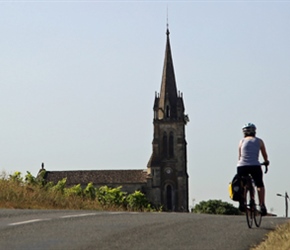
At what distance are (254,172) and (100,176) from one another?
14894 centimetres

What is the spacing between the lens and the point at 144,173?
16188cm

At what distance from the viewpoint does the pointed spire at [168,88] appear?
506ft

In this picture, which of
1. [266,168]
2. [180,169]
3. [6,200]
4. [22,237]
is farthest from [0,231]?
[180,169]

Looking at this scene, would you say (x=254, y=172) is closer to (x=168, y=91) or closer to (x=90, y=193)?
(x=90, y=193)

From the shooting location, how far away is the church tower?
154750 mm

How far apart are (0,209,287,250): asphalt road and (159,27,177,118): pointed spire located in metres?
137

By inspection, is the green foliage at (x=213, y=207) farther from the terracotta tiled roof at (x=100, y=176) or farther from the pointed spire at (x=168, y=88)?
the terracotta tiled roof at (x=100, y=176)

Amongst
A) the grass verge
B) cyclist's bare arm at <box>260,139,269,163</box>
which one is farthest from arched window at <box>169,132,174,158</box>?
the grass verge

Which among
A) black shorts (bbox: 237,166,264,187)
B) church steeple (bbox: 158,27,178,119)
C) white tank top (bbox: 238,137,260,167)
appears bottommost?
black shorts (bbox: 237,166,264,187)

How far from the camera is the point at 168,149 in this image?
6206 inches

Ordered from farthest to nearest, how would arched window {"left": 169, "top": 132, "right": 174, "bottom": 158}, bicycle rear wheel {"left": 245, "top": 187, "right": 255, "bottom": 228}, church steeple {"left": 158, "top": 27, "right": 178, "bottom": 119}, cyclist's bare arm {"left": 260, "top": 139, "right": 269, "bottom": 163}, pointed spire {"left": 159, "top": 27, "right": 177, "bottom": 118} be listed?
1. arched window {"left": 169, "top": 132, "right": 174, "bottom": 158}
2. church steeple {"left": 158, "top": 27, "right": 178, "bottom": 119}
3. pointed spire {"left": 159, "top": 27, "right": 177, "bottom": 118}
4. cyclist's bare arm {"left": 260, "top": 139, "right": 269, "bottom": 163}
5. bicycle rear wheel {"left": 245, "top": 187, "right": 255, "bottom": 228}

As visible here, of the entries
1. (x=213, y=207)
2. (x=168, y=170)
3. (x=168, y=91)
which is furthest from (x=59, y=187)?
(x=168, y=170)

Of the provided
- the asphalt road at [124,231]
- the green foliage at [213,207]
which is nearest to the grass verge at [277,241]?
the asphalt road at [124,231]

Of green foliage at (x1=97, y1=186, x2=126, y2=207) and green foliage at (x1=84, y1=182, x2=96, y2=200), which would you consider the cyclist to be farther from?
green foliage at (x1=84, y1=182, x2=96, y2=200)
